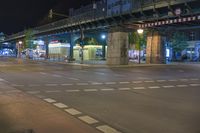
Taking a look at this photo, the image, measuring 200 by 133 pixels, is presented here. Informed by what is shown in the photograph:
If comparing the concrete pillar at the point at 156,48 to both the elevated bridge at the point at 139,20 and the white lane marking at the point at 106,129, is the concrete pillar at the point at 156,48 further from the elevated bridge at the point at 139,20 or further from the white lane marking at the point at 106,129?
the white lane marking at the point at 106,129

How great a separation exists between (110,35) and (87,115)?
44274 millimetres

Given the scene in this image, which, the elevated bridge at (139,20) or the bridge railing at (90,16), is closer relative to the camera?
the elevated bridge at (139,20)

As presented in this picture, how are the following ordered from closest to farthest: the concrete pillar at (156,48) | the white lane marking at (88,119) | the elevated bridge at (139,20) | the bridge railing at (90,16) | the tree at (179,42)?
1. the white lane marking at (88,119)
2. the elevated bridge at (139,20)
3. the bridge railing at (90,16)
4. the concrete pillar at (156,48)
5. the tree at (179,42)

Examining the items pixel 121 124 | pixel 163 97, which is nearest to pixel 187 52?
pixel 163 97

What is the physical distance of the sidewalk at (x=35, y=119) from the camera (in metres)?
8.45

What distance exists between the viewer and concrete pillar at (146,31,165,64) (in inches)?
2259

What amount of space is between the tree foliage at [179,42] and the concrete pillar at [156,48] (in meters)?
23.0

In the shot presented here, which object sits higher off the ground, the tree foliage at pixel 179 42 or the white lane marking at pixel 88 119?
the tree foliage at pixel 179 42

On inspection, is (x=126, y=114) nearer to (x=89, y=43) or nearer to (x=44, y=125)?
(x=44, y=125)

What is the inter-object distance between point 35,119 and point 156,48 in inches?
1937

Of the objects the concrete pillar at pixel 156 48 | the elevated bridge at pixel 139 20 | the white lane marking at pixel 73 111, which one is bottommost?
the white lane marking at pixel 73 111

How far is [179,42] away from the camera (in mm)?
81125

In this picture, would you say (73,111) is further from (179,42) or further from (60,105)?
(179,42)

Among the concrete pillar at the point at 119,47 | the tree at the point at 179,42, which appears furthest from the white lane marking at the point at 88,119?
the tree at the point at 179,42
